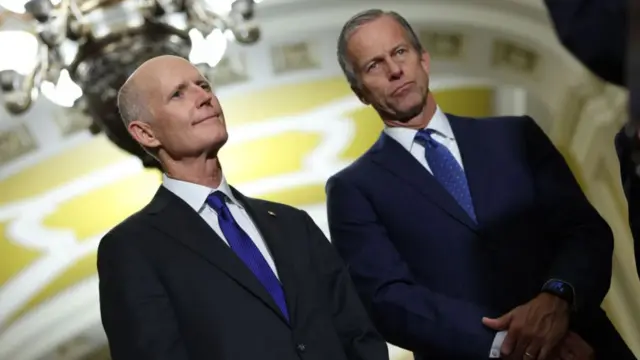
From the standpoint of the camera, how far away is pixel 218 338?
6.66 ft

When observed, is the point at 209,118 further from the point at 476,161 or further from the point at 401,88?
the point at 476,161

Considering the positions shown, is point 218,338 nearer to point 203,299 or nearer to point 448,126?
point 203,299

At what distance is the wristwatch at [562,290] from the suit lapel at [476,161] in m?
0.23

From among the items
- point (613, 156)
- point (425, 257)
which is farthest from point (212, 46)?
point (425, 257)

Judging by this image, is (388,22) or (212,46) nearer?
(388,22)

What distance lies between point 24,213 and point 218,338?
378 cm

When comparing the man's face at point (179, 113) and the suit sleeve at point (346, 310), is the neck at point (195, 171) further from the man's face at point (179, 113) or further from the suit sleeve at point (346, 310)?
the suit sleeve at point (346, 310)

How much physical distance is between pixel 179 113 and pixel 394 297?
60 cm

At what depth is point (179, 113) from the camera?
2186 mm

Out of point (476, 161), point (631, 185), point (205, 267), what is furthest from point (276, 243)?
point (631, 185)

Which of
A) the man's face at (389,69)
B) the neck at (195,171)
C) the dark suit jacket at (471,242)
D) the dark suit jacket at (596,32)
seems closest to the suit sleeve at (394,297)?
the dark suit jacket at (471,242)

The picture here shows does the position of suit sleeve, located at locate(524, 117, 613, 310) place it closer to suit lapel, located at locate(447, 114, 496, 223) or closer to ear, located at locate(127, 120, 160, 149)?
suit lapel, located at locate(447, 114, 496, 223)

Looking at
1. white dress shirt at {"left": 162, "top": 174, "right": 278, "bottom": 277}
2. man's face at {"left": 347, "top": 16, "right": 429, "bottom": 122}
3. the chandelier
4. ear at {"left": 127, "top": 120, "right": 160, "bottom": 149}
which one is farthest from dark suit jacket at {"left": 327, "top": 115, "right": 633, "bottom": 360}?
the chandelier

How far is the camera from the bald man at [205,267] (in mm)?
2029
